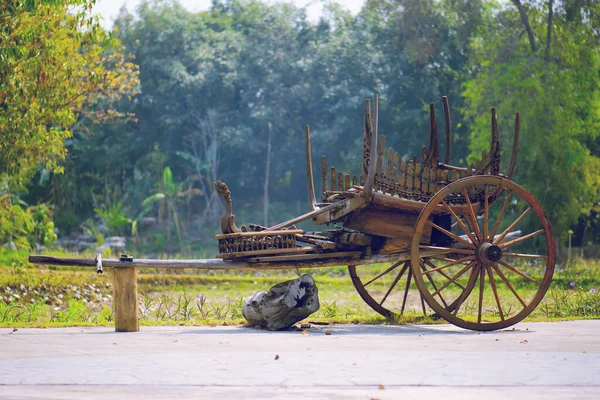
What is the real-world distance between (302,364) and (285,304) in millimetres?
2529

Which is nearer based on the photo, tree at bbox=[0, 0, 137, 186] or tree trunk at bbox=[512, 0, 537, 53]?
tree at bbox=[0, 0, 137, 186]

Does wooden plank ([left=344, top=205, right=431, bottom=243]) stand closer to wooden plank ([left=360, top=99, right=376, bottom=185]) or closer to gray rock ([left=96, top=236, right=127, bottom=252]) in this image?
wooden plank ([left=360, top=99, right=376, bottom=185])

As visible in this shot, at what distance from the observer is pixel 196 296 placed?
57.5 ft

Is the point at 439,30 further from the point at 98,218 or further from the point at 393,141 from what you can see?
the point at 98,218

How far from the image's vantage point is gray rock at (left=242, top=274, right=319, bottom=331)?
9406mm

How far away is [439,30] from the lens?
36875 mm

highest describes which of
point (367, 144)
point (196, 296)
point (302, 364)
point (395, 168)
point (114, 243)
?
point (367, 144)

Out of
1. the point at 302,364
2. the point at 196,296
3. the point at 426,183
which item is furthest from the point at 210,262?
the point at 196,296

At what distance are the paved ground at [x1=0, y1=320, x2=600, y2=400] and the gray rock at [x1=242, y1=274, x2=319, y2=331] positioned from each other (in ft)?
0.82

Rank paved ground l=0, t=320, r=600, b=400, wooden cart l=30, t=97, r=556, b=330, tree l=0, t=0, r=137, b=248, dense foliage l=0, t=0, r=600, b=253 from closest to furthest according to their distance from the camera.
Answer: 1. paved ground l=0, t=320, r=600, b=400
2. wooden cart l=30, t=97, r=556, b=330
3. tree l=0, t=0, r=137, b=248
4. dense foliage l=0, t=0, r=600, b=253

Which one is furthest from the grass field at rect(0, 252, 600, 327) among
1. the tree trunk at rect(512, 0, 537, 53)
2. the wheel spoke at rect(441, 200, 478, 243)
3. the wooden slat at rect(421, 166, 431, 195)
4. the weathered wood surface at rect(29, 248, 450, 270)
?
the tree trunk at rect(512, 0, 537, 53)

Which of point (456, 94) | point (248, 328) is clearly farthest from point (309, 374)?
point (456, 94)

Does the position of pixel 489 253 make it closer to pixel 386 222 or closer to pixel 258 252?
→ pixel 386 222

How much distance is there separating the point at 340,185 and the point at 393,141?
28219mm
